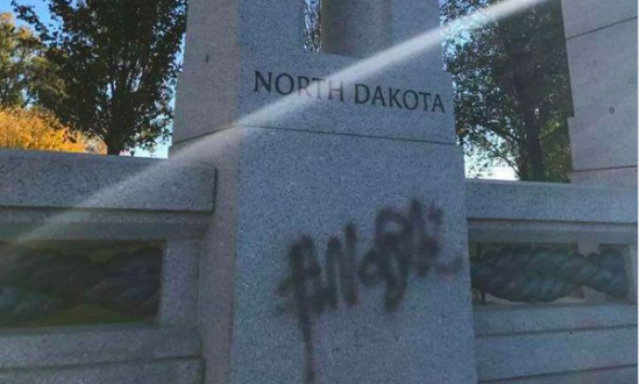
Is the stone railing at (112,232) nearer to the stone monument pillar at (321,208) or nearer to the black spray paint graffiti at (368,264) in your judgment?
the stone monument pillar at (321,208)

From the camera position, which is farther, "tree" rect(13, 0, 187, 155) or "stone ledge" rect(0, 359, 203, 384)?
"tree" rect(13, 0, 187, 155)

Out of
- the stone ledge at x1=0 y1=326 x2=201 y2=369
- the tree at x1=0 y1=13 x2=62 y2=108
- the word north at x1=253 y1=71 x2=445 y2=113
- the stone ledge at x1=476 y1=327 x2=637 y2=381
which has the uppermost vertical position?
the tree at x1=0 y1=13 x2=62 y2=108

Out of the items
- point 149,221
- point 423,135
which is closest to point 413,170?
point 423,135

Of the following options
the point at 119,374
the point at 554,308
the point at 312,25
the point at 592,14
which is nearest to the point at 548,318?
the point at 554,308

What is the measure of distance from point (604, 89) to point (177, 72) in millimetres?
13594

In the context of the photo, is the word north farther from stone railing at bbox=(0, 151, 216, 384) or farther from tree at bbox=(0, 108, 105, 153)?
tree at bbox=(0, 108, 105, 153)

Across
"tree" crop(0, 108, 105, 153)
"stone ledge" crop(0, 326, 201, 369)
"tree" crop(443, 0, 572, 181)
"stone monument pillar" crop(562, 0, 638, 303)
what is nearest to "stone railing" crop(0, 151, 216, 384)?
"stone ledge" crop(0, 326, 201, 369)

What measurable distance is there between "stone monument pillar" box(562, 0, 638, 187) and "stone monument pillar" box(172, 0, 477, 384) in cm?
263

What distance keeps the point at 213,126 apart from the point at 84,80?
13597mm

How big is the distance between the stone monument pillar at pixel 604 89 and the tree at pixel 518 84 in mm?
12987

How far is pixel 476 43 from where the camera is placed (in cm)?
2064

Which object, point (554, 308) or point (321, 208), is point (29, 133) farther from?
point (554, 308)

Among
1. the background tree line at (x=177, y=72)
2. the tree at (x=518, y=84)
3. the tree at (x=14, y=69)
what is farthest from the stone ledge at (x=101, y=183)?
the tree at (x=14, y=69)

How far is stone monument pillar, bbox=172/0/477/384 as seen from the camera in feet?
9.77
